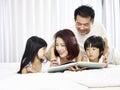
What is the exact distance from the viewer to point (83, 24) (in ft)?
5.35

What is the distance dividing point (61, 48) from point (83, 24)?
10.9 inches

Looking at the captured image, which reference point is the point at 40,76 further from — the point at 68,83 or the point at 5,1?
the point at 5,1

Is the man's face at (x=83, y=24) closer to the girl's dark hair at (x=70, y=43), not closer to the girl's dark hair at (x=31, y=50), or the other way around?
the girl's dark hair at (x=70, y=43)

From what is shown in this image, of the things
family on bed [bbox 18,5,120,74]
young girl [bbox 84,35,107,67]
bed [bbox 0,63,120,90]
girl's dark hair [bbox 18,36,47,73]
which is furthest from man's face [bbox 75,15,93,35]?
bed [bbox 0,63,120,90]

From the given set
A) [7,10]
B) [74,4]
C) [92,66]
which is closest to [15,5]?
[7,10]

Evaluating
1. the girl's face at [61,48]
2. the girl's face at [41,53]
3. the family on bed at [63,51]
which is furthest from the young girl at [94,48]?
the girl's face at [41,53]

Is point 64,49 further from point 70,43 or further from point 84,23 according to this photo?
point 84,23

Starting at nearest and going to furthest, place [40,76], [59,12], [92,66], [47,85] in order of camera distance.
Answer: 1. [47,85]
2. [40,76]
3. [92,66]
4. [59,12]

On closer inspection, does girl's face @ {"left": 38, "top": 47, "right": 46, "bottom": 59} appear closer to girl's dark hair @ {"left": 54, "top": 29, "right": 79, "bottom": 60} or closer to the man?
girl's dark hair @ {"left": 54, "top": 29, "right": 79, "bottom": 60}

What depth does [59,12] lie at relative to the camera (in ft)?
10.0

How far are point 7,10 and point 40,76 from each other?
2107 mm

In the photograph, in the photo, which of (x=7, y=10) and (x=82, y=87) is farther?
(x=7, y=10)

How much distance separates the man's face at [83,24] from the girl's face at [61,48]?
0.24 m

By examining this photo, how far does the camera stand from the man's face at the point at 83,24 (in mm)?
1622
